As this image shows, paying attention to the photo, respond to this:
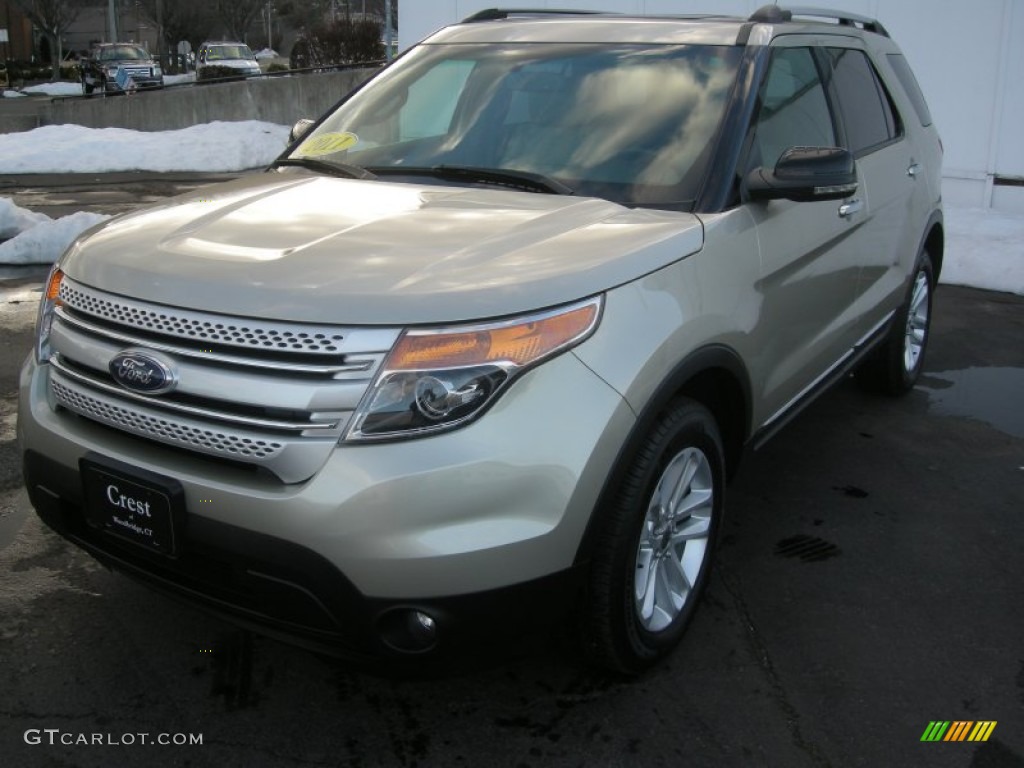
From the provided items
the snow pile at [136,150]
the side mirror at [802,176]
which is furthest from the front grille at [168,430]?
the snow pile at [136,150]

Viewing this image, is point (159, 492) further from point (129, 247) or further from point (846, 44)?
point (846, 44)

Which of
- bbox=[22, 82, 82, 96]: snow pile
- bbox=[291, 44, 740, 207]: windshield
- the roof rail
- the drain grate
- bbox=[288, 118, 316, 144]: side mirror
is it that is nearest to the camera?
bbox=[291, 44, 740, 207]: windshield

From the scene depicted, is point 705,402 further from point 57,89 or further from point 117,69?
point 57,89

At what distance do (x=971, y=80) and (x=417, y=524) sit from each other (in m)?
9.69

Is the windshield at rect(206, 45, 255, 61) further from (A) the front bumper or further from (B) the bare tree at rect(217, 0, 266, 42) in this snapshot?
(A) the front bumper

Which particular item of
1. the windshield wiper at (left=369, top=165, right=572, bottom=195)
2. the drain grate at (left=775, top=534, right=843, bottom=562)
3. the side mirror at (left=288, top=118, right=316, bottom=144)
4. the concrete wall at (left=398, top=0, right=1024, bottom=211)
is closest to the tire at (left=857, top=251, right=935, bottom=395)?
the drain grate at (left=775, top=534, right=843, bottom=562)

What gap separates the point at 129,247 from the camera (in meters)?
2.69

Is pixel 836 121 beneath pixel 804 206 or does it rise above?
above

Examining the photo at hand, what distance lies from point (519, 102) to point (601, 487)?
175cm

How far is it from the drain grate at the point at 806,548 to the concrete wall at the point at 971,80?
766 cm

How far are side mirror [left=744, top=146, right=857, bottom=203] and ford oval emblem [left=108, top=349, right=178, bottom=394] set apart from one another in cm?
183

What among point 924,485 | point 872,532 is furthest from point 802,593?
point 924,485

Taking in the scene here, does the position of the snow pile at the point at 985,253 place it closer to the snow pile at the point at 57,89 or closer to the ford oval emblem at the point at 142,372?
the ford oval emblem at the point at 142,372

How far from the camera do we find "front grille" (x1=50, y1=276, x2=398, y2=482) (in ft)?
7.39
